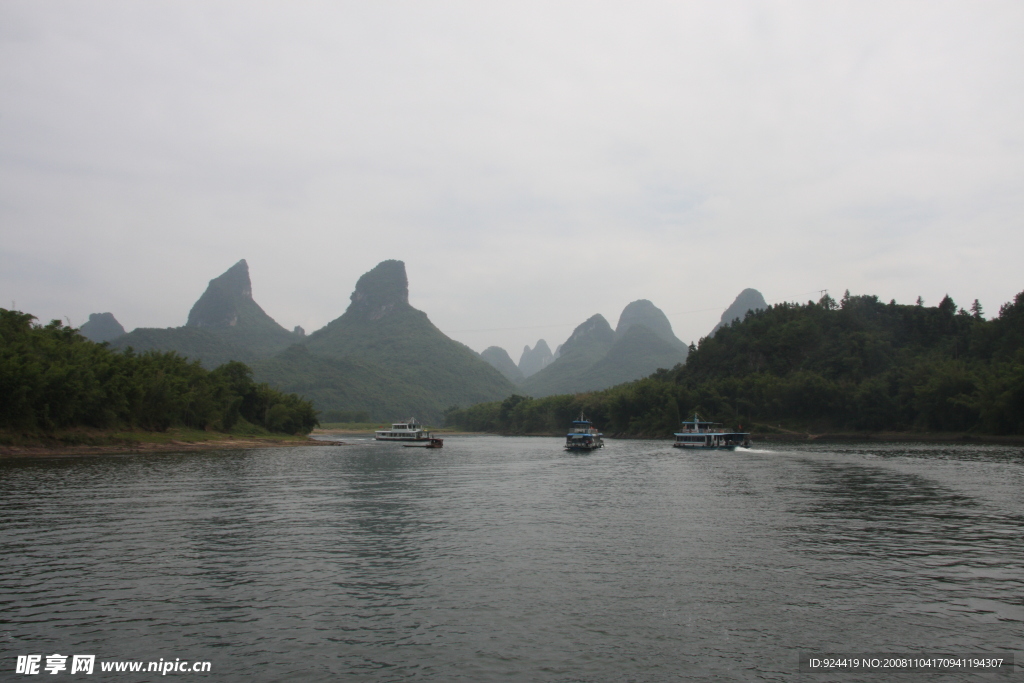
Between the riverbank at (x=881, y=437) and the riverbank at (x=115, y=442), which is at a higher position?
the riverbank at (x=881, y=437)

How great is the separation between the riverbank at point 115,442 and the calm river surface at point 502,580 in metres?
28.4

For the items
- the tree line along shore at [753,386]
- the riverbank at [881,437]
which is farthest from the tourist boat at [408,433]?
the riverbank at [881,437]

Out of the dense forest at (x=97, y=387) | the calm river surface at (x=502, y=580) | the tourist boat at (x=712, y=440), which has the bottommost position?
the calm river surface at (x=502, y=580)

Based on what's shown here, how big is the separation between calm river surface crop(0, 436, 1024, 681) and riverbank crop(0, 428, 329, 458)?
2838cm

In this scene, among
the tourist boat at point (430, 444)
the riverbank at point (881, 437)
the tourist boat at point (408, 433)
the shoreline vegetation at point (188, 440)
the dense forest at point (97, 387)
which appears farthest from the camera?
the tourist boat at point (408, 433)

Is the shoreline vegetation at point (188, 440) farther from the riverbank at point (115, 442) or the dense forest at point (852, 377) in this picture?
the dense forest at point (852, 377)

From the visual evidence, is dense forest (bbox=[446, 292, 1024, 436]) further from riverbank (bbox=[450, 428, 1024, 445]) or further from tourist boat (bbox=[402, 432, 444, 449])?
tourist boat (bbox=[402, 432, 444, 449])

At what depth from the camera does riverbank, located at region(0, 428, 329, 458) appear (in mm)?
69938

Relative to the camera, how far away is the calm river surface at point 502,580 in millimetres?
16453

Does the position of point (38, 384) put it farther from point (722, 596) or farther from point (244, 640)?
point (722, 596)

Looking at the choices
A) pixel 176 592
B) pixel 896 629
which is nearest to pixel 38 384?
pixel 176 592

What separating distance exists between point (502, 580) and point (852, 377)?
159 meters

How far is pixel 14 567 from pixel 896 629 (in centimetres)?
3014

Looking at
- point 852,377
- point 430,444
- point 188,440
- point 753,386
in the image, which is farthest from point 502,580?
point 852,377
